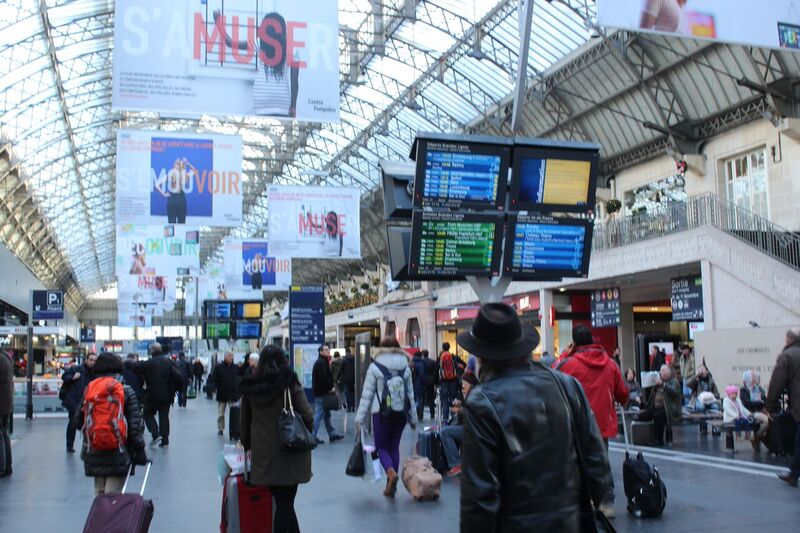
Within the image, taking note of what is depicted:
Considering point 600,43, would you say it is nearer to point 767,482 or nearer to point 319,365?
point 319,365

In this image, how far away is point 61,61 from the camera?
3544cm

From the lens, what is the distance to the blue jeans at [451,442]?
1038cm

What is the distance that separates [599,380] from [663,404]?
753 cm

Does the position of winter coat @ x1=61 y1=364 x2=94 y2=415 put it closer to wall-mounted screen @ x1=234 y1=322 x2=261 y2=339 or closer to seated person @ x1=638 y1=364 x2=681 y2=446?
seated person @ x1=638 y1=364 x2=681 y2=446

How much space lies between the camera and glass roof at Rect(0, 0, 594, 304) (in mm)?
30281

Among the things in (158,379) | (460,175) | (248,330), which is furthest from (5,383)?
(248,330)

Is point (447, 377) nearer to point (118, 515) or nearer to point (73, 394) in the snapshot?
point (73, 394)

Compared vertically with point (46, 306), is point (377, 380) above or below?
below

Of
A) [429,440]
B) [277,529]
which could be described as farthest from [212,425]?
[277,529]

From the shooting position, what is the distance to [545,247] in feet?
28.9

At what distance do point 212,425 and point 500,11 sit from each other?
17.1 m

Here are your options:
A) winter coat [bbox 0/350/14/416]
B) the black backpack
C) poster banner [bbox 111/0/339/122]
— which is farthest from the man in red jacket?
winter coat [bbox 0/350/14/416]

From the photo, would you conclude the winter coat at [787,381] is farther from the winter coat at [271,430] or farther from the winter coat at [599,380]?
the winter coat at [271,430]

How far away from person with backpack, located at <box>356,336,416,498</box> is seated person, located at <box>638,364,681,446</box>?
20.5 feet
